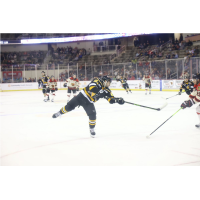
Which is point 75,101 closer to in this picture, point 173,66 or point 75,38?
point 173,66

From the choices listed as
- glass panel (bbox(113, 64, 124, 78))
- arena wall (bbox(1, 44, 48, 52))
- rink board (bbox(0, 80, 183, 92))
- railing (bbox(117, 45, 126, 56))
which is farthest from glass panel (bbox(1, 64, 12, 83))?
railing (bbox(117, 45, 126, 56))

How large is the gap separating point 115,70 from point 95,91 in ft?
50.7

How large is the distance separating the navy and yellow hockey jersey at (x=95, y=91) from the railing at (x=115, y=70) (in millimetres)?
10765

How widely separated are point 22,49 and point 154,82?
18.1m

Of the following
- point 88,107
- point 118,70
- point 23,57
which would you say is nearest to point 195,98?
point 88,107

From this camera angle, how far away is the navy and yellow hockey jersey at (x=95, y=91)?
4.05 meters

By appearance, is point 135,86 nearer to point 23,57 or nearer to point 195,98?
point 195,98

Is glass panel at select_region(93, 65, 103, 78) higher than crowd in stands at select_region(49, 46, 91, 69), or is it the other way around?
crowd in stands at select_region(49, 46, 91, 69)

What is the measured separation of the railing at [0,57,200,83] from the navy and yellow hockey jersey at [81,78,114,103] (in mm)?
10765

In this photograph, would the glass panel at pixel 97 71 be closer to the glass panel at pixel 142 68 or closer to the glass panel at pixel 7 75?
the glass panel at pixel 142 68

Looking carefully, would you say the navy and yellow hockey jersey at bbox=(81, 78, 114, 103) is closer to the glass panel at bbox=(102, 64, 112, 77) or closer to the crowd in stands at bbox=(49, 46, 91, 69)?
the glass panel at bbox=(102, 64, 112, 77)

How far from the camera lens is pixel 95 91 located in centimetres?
407

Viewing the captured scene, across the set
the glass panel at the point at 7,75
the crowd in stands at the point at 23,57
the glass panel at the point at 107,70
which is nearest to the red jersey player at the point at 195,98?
the glass panel at the point at 107,70

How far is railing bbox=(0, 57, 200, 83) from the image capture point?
14617 millimetres
